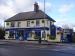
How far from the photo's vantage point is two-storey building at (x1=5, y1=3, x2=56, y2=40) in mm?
63938

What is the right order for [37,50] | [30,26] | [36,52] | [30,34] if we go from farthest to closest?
[30,26] → [30,34] → [37,50] → [36,52]

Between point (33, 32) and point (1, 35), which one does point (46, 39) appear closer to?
point (33, 32)

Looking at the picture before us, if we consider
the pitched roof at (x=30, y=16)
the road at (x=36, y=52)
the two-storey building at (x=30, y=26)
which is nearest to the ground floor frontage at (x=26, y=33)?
the two-storey building at (x=30, y=26)

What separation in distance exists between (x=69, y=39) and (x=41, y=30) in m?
8.15

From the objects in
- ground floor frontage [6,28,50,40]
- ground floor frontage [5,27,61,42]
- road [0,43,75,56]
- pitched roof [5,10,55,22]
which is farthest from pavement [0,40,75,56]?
pitched roof [5,10,55,22]

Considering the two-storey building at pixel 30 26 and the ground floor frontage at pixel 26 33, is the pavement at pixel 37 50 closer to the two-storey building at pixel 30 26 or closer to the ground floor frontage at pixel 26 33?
the two-storey building at pixel 30 26

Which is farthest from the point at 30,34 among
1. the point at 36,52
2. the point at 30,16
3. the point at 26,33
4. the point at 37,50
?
the point at 36,52

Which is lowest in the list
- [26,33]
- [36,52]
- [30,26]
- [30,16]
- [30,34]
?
[36,52]

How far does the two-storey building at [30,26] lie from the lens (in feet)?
210

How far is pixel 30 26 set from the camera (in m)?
67.6

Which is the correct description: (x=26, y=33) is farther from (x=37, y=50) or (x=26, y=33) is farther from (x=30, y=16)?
(x=37, y=50)

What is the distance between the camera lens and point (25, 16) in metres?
70.2

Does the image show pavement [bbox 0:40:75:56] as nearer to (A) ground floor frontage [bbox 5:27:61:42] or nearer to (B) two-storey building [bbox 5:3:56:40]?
(A) ground floor frontage [bbox 5:27:61:42]

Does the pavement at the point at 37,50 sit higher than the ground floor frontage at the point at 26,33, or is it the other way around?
the ground floor frontage at the point at 26,33
